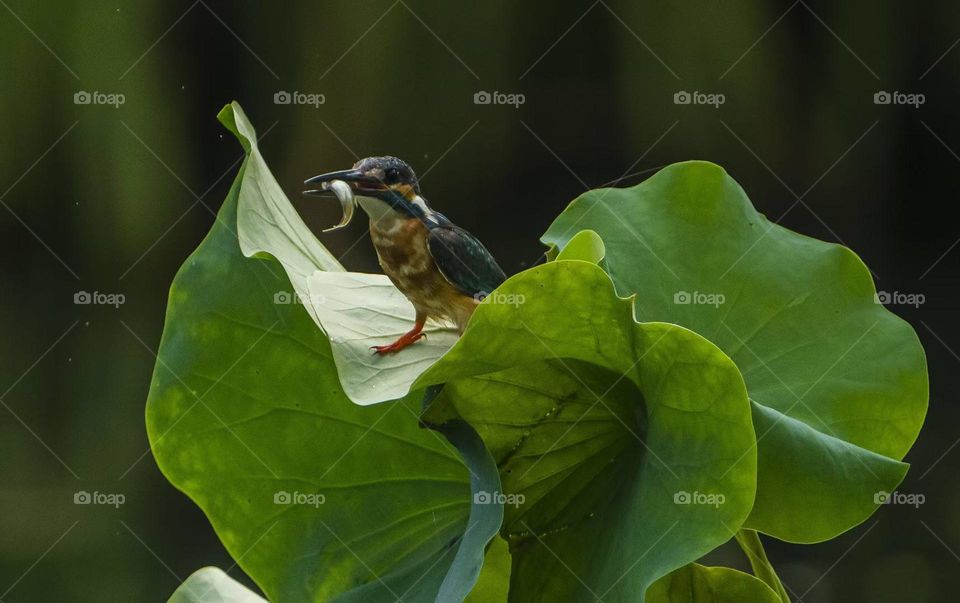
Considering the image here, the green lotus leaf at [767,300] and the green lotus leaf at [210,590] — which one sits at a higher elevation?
the green lotus leaf at [767,300]

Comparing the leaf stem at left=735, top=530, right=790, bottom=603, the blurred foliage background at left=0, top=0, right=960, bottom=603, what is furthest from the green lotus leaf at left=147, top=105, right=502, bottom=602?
Result: the blurred foliage background at left=0, top=0, right=960, bottom=603

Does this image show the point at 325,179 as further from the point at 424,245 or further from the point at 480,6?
the point at 480,6

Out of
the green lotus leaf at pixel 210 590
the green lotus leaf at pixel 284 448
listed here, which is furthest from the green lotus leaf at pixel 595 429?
the green lotus leaf at pixel 210 590

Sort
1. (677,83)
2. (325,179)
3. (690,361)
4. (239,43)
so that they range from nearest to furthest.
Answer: (690,361), (325,179), (677,83), (239,43)

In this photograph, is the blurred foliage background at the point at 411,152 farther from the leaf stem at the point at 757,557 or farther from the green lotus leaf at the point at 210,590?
the leaf stem at the point at 757,557

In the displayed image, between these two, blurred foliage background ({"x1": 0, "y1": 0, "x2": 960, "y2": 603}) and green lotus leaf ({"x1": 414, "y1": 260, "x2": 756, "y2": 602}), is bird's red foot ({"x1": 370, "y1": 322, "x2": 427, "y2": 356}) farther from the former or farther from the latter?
blurred foliage background ({"x1": 0, "y1": 0, "x2": 960, "y2": 603})

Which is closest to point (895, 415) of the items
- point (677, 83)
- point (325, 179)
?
point (325, 179)
